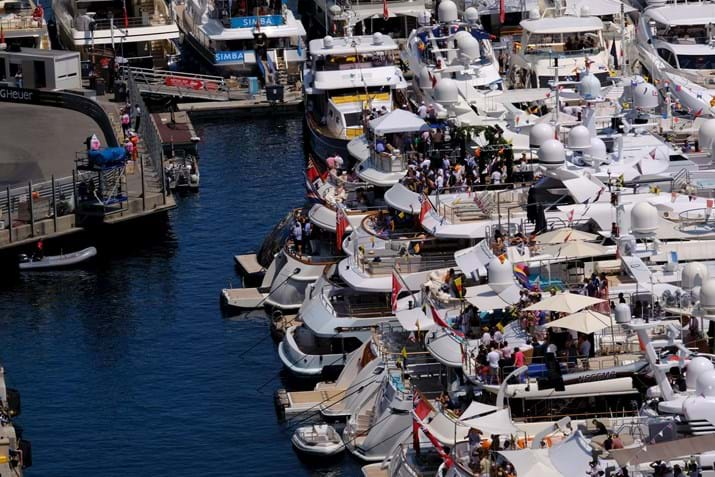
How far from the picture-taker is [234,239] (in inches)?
4562

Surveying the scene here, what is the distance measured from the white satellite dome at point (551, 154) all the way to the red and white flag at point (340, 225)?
940 cm

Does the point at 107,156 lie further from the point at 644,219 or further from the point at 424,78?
the point at 644,219

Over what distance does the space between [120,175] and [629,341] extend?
41.4 metres

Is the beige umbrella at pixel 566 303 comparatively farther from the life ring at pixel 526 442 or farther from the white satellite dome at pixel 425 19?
the white satellite dome at pixel 425 19

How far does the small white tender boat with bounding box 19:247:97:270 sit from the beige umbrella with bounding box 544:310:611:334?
3575cm

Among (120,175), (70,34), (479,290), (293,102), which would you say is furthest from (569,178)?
(70,34)

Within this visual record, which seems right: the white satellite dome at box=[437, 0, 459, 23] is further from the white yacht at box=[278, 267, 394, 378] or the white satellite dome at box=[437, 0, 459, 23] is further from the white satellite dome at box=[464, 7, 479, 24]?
the white yacht at box=[278, 267, 394, 378]

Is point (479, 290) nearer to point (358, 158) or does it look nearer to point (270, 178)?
point (358, 158)

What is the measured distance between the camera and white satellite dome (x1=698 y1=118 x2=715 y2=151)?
10431 centimetres

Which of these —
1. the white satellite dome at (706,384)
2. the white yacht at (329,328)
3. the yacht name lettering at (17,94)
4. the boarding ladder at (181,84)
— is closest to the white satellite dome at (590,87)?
the white yacht at (329,328)

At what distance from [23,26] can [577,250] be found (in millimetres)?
69954

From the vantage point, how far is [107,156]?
116m

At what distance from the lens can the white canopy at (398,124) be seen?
110875 millimetres

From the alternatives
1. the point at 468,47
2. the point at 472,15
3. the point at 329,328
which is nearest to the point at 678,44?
the point at 472,15
